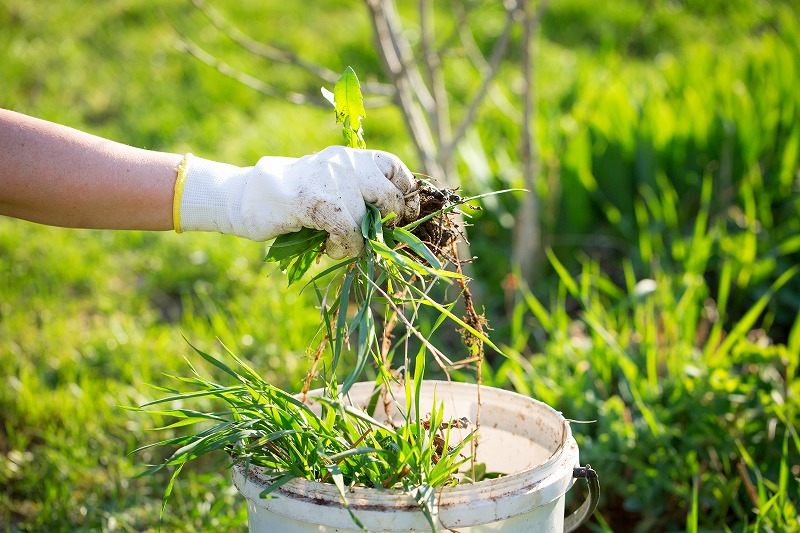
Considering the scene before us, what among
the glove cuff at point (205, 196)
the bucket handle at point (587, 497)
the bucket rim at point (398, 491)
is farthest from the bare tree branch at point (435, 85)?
the bucket rim at point (398, 491)

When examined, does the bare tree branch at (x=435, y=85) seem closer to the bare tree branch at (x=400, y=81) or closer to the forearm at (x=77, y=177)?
the bare tree branch at (x=400, y=81)

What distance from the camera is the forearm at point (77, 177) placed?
1377 mm

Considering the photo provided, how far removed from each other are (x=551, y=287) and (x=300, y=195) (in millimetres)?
1771

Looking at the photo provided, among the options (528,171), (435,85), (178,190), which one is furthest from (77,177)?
(528,171)

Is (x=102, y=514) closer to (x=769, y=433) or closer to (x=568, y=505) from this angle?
(x=568, y=505)

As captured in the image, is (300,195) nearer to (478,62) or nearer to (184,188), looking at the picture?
(184,188)

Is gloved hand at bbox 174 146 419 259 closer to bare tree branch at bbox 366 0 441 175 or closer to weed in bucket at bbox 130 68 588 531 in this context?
weed in bucket at bbox 130 68 588 531

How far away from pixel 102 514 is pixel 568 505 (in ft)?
3.75

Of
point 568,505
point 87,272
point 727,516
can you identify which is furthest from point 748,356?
point 87,272

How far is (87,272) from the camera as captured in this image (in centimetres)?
338

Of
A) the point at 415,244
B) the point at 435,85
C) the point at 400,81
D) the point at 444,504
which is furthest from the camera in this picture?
the point at 435,85

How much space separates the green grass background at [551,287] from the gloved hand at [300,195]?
671mm

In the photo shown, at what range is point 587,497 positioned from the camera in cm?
139

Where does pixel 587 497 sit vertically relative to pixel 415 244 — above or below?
below
